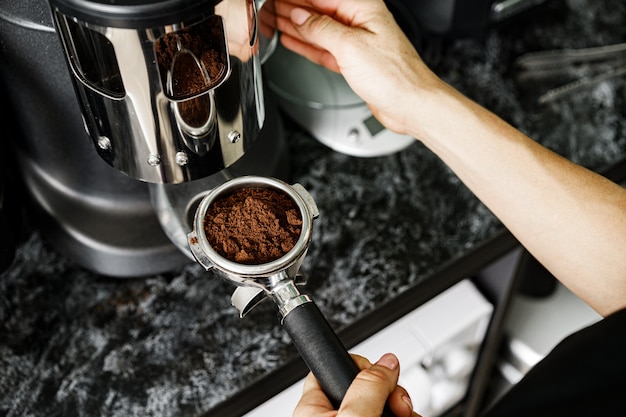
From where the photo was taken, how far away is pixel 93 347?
2.46ft

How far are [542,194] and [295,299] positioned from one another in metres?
0.33

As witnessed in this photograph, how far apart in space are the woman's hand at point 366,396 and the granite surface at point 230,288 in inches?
8.2

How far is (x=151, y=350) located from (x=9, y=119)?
0.29 m

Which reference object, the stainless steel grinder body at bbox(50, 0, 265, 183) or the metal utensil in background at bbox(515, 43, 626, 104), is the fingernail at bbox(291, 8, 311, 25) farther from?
the metal utensil in background at bbox(515, 43, 626, 104)

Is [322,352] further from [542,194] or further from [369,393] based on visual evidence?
[542,194]

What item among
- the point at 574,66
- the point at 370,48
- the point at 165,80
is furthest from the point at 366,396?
the point at 574,66

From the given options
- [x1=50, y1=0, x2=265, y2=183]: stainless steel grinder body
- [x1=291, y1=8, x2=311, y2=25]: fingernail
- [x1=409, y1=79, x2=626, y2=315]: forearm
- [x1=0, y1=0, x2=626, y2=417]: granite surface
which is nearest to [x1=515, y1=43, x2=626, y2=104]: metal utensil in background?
[x1=0, y1=0, x2=626, y2=417]: granite surface

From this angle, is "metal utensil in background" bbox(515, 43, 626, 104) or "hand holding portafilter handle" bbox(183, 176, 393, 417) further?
"metal utensil in background" bbox(515, 43, 626, 104)

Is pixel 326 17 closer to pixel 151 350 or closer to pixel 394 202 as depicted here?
pixel 394 202

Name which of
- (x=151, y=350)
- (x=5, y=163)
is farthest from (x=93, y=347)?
(x=5, y=163)

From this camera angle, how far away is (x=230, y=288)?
0.80 meters

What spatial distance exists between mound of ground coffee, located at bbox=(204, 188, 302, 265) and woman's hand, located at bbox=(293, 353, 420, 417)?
12 centimetres

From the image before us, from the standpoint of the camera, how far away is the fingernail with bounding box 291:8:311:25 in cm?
75

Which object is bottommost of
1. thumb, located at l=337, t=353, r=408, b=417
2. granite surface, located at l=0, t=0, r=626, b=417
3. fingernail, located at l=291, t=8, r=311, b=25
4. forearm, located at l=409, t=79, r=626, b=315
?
granite surface, located at l=0, t=0, r=626, b=417
